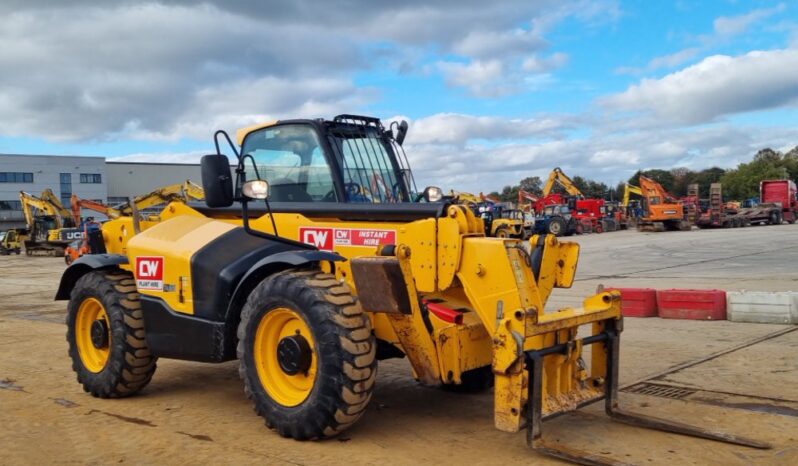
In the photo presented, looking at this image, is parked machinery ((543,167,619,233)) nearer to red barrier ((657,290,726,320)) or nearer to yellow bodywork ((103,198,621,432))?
red barrier ((657,290,726,320))

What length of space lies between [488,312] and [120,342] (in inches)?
132

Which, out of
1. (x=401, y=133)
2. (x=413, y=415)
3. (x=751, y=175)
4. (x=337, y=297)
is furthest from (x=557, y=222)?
(x=751, y=175)

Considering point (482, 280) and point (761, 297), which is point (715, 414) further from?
point (761, 297)

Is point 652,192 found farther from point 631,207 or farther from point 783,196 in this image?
point 783,196

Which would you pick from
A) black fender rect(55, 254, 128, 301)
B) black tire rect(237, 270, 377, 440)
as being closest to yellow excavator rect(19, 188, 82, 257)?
black fender rect(55, 254, 128, 301)

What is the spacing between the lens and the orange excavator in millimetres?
40812

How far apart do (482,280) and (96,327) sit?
12.3ft

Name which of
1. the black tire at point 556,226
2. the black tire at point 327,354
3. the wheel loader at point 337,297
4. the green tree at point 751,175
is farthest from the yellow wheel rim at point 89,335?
the green tree at point 751,175

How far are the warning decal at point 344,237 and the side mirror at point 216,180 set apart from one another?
70 cm

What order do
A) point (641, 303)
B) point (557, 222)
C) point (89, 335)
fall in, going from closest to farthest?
point (89, 335)
point (641, 303)
point (557, 222)

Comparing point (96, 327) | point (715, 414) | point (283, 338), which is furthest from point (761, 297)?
point (96, 327)

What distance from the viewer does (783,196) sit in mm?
50750

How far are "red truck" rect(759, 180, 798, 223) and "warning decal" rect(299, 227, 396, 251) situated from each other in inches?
2011

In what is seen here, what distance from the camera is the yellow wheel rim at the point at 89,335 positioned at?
662 centimetres
